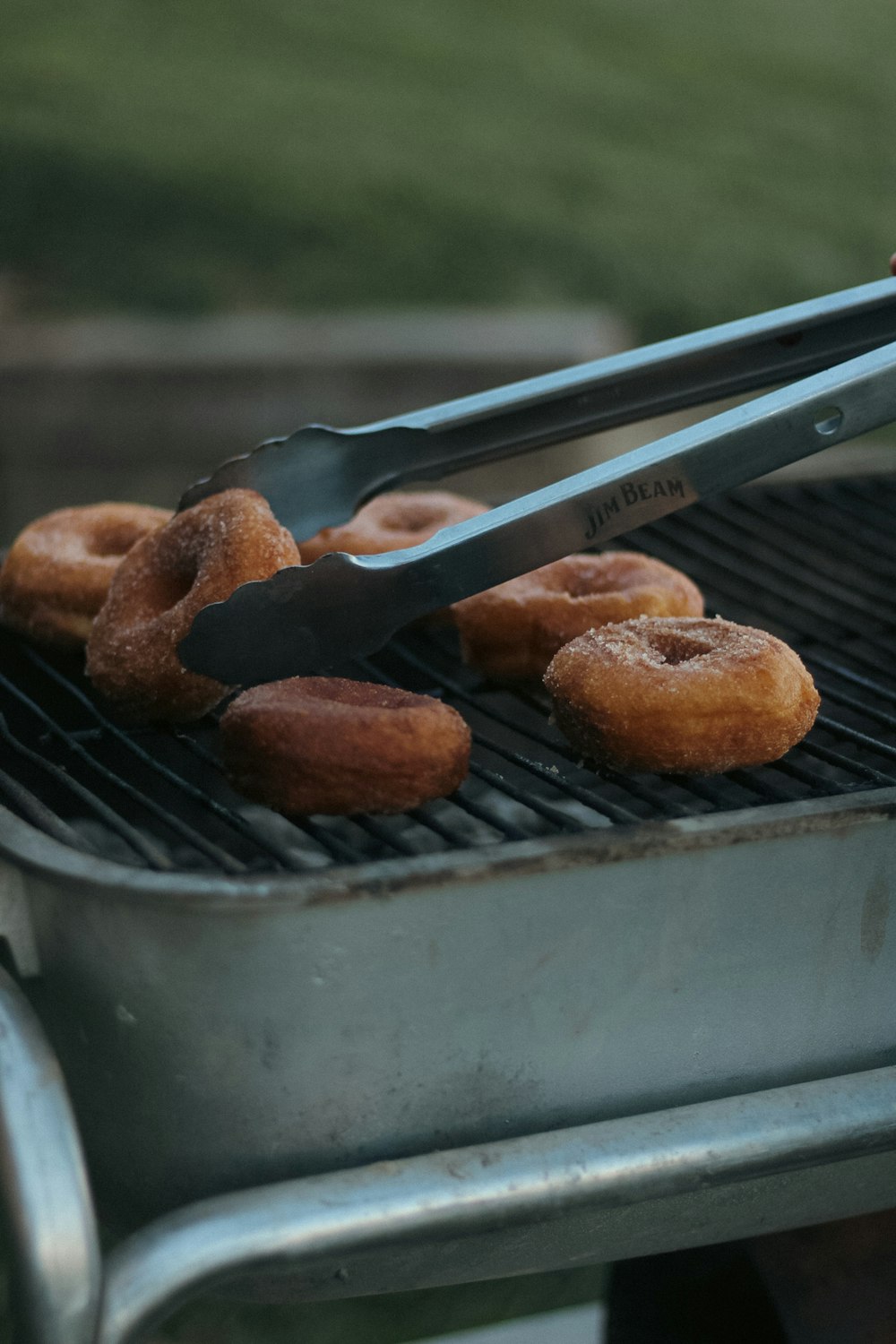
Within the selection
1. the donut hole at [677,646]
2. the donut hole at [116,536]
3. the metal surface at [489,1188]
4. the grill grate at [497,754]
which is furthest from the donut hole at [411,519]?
the metal surface at [489,1188]

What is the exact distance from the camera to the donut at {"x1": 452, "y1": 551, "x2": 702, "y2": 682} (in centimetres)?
172

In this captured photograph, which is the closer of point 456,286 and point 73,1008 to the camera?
point 73,1008

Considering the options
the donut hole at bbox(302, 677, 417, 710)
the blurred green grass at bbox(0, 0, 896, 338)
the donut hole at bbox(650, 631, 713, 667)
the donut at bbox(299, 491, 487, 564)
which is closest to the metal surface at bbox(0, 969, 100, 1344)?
the donut hole at bbox(302, 677, 417, 710)

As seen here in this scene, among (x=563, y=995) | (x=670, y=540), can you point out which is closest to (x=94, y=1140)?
(x=563, y=995)

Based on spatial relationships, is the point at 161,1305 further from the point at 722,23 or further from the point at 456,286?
the point at 722,23

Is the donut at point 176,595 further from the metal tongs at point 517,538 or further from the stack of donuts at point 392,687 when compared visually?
the metal tongs at point 517,538

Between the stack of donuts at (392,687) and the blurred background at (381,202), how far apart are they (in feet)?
11.2

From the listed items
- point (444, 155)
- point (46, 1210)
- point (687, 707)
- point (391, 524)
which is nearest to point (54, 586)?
point (391, 524)

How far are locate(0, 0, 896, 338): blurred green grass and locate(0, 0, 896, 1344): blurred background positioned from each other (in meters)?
0.02

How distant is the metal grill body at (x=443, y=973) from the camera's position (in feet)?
3.70

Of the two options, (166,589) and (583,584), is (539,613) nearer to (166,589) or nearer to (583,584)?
(583,584)

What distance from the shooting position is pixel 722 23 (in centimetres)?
1122

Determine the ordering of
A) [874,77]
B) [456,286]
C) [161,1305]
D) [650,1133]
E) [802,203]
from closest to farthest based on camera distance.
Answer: [161,1305] → [650,1133] → [456,286] → [802,203] → [874,77]

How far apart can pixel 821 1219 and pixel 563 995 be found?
0.46 m
